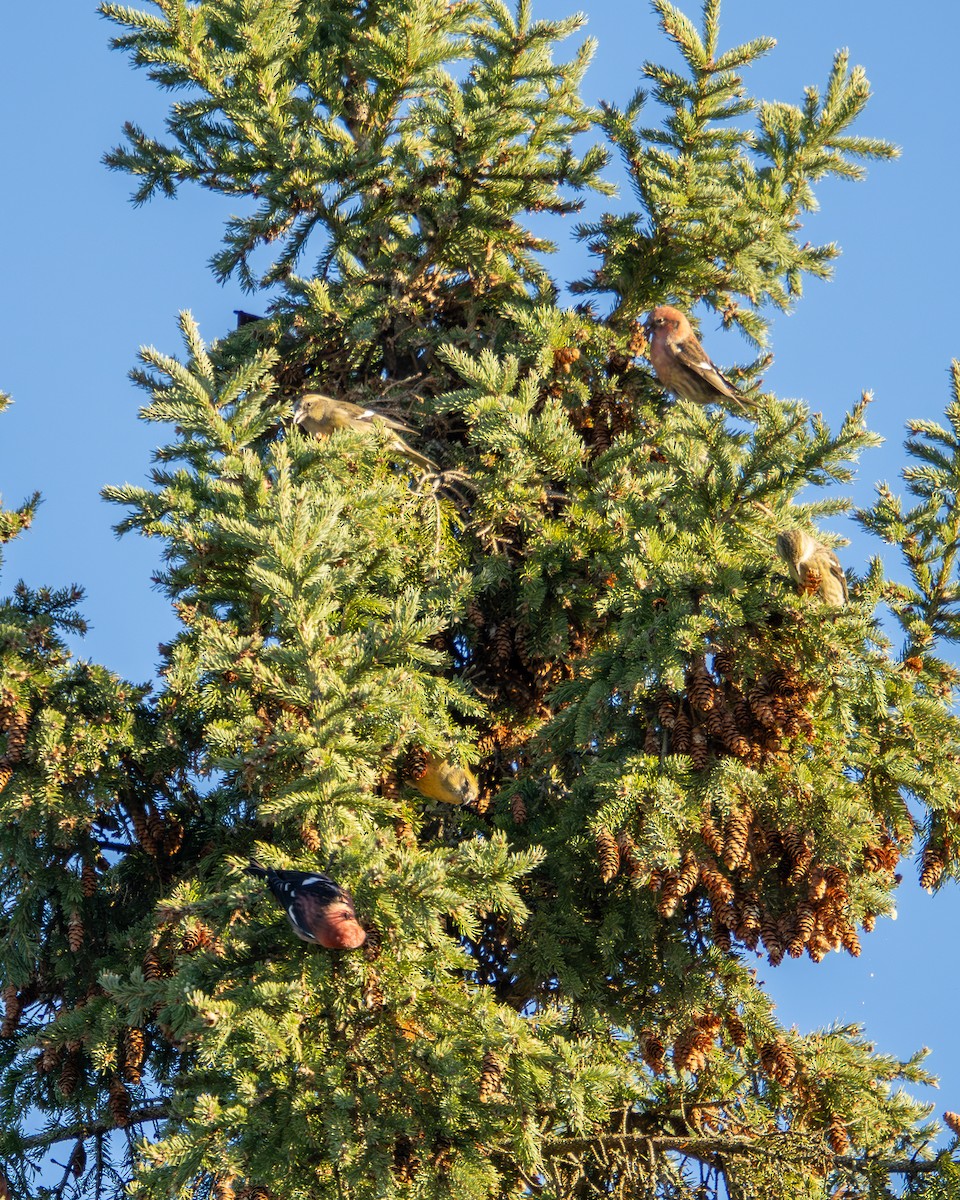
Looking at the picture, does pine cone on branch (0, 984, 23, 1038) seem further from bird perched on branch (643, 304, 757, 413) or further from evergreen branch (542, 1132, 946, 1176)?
bird perched on branch (643, 304, 757, 413)

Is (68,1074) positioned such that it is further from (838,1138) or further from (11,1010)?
(838,1138)

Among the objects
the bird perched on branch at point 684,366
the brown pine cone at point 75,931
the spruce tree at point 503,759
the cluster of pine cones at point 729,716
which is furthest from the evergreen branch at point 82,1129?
the bird perched on branch at point 684,366

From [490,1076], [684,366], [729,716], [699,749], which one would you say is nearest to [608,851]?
[699,749]

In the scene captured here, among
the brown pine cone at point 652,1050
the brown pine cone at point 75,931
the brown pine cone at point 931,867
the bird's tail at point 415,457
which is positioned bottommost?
the brown pine cone at point 652,1050

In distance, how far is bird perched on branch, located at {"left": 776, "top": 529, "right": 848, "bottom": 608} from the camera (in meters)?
4.93

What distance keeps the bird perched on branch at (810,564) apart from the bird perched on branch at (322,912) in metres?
2.06

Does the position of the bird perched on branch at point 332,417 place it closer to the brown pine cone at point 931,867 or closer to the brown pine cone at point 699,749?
the brown pine cone at point 699,749

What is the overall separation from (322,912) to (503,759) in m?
2.11

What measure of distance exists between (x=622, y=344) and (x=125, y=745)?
3.40 meters

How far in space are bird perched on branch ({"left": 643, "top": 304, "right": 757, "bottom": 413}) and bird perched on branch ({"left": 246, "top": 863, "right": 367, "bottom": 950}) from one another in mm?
3483

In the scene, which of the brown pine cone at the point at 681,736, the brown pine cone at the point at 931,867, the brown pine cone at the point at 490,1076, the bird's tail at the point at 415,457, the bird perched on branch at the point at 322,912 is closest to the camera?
the brown pine cone at the point at 490,1076

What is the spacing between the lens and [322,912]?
421cm

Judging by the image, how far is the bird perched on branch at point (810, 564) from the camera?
493cm

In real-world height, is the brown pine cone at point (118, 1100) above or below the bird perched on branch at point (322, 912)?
below
